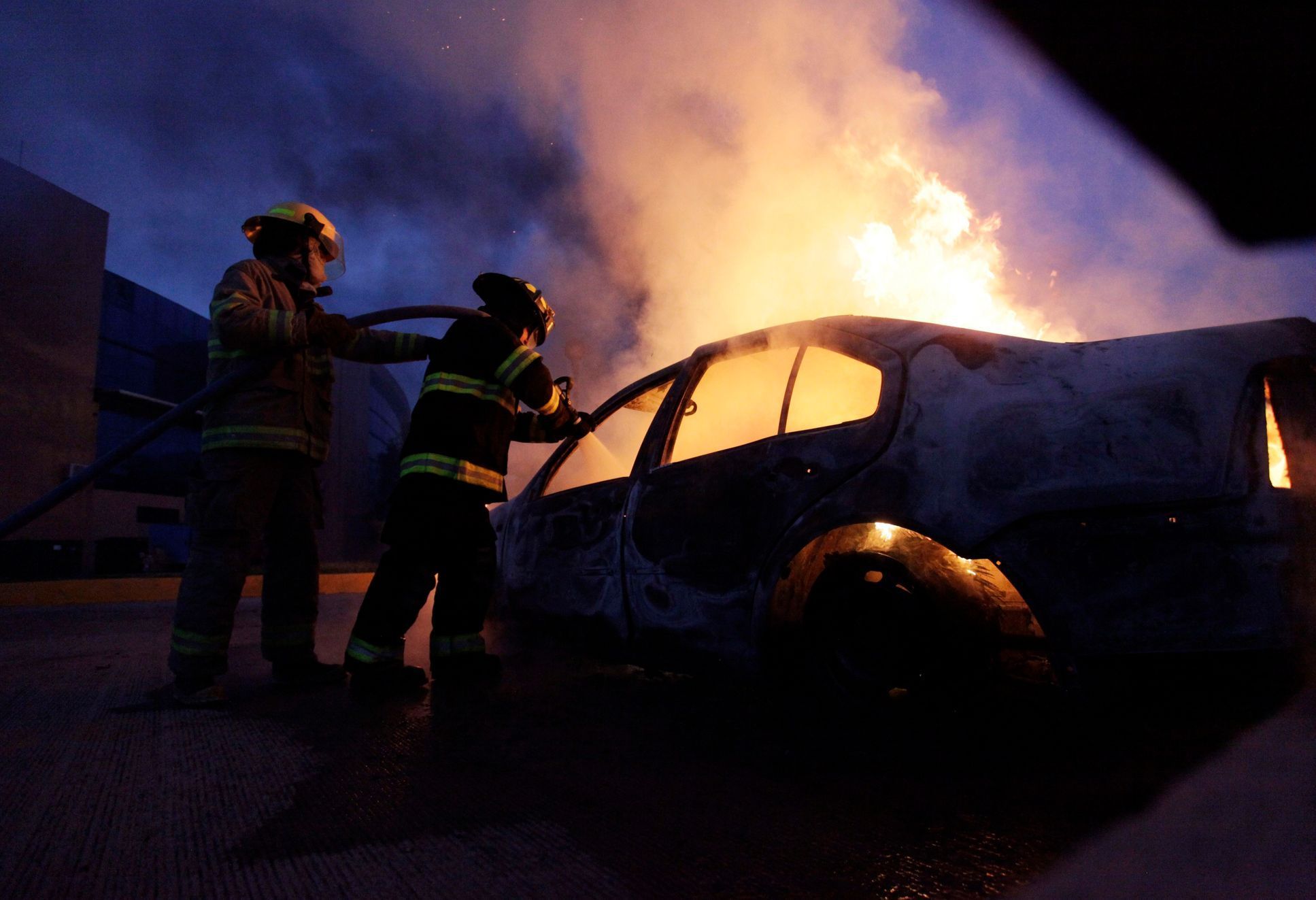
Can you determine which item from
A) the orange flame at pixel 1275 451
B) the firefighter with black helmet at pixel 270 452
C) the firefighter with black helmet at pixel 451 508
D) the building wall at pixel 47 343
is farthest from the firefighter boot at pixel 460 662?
the building wall at pixel 47 343

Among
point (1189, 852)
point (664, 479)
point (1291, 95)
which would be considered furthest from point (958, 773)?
point (1291, 95)

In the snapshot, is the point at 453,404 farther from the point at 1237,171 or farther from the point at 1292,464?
the point at 1237,171

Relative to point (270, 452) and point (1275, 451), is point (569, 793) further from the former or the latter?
point (270, 452)

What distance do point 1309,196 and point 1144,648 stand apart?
5149 mm

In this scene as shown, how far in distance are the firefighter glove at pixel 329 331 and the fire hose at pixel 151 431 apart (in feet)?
0.63

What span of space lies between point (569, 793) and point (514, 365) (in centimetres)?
166

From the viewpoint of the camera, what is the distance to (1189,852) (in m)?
1.19

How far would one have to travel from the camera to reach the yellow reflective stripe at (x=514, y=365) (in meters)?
2.71

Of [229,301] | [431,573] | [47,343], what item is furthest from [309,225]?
[47,343]

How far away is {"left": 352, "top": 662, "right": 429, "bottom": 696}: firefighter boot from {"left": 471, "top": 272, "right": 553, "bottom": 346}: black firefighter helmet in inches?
61.4

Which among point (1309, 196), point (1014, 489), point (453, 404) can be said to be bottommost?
point (1014, 489)

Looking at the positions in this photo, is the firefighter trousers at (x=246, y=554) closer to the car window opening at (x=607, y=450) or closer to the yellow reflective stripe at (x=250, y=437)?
the yellow reflective stripe at (x=250, y=437)

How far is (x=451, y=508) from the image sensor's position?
8.82 ft

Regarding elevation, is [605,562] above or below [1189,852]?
above
